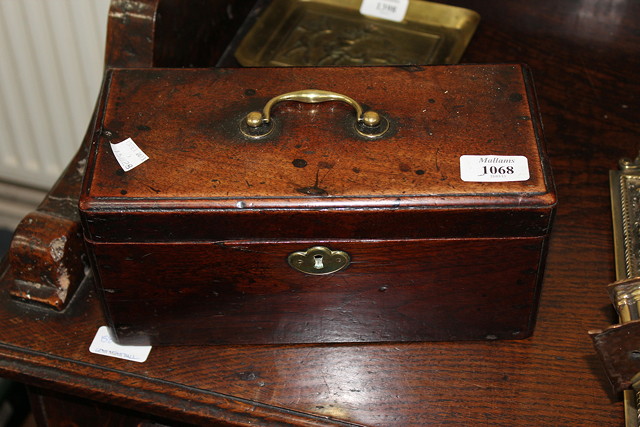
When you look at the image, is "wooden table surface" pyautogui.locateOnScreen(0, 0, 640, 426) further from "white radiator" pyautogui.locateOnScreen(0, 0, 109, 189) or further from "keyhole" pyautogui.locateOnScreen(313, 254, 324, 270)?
"white radiator" pyautogui.locateOnScreen(0, 0, 109, 189)

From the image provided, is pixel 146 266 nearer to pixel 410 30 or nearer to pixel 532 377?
pixel 532 377

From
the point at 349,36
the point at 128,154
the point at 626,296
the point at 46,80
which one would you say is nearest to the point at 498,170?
the point at 626,296

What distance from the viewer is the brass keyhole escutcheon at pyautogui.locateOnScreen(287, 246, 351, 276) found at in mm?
948

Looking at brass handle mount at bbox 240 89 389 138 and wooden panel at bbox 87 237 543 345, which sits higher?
brass handle mount at bbox 240 89 389 138

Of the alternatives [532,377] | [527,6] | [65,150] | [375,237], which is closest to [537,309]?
[532,377]

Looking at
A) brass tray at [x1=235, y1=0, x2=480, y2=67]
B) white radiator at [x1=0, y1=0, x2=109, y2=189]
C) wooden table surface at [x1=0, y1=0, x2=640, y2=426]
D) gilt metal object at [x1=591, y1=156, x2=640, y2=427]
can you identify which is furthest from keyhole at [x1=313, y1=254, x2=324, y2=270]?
white radiator at [x1=0, y1=0, x2=109, y2=189]

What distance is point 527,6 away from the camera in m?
1.38

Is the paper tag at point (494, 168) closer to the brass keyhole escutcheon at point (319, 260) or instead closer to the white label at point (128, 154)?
the brass keyhole escutcheon at point (319, 260)

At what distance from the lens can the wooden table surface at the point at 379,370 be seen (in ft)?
3.25

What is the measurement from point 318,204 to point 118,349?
Result: 0.32 metres

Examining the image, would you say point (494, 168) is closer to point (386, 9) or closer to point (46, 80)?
point (386, 9)

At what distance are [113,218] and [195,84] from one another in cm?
21

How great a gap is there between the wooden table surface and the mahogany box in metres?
0.03

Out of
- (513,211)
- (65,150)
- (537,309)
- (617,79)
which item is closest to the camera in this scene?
(513,211)
